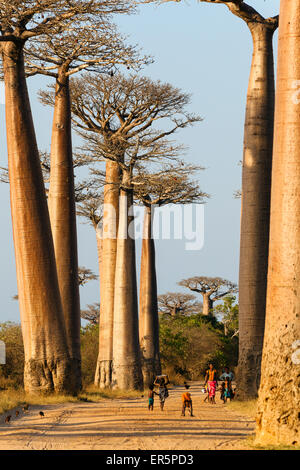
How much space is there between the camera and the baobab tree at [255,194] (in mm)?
15805

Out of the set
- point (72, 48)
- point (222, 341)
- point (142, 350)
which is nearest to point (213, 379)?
point (72, 48)

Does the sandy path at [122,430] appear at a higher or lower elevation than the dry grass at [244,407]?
higher

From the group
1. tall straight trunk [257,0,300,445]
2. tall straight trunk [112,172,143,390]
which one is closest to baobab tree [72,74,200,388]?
tall straight trunk [112,172,143,390]

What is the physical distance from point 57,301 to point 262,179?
15.4 feet

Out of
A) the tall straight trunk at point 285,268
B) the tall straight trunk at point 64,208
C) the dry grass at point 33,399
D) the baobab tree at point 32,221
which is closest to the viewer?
the tall straight trunk at point 285,268

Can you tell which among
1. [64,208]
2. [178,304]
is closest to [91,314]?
[178,304]

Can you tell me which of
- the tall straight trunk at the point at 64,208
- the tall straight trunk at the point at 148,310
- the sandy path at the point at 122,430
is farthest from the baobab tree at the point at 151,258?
the sandy path at the point at 122,430

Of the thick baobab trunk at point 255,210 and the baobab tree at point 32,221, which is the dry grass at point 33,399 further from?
the thick baobab trunk at point 255,210

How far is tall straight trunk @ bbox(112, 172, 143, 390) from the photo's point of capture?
2283cm

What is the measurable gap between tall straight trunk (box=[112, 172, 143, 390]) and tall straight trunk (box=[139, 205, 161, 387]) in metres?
3.22

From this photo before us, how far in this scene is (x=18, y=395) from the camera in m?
16.0

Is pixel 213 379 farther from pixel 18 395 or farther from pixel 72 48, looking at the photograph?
pixel 72 48

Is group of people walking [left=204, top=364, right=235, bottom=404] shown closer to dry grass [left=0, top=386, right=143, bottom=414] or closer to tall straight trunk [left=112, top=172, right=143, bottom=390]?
dry grass [left=0, top=386, right=143, bottom=414]

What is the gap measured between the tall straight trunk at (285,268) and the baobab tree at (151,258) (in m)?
15.2
